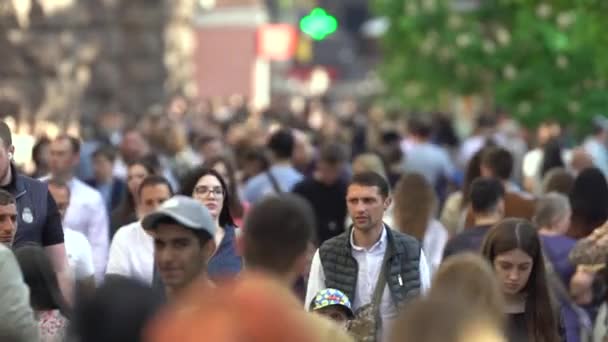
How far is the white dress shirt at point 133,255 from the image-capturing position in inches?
459

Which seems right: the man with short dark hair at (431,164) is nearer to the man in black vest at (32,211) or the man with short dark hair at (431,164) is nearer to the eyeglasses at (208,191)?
the eyeglasses at (208,191)

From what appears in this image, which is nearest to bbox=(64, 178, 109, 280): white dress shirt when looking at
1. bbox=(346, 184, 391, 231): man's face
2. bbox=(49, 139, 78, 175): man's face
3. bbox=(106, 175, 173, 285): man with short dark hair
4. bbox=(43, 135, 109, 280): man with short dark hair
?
bbox=(43, 135, 109, 280): man with short dark hair

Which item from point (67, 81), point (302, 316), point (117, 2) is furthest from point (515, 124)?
point (302, 316)

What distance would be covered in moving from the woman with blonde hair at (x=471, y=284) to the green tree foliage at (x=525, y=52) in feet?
65.9

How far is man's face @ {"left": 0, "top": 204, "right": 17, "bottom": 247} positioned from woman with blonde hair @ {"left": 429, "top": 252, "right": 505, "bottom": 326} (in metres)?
3.04

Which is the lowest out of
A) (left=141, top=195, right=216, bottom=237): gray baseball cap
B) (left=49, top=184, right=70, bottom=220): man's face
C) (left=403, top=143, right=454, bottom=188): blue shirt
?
(left=141, top=195, right=216, bottom=237): gray baseball cap

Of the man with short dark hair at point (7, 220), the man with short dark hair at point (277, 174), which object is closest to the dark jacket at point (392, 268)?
the man with short dark hair at point (7, 220)

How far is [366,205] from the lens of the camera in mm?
11711

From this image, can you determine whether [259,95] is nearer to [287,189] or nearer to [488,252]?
[287,189]

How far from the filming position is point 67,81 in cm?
3334

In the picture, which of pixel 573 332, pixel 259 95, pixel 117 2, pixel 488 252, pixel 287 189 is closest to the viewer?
pixel 488 252

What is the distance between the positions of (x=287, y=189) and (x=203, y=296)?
11359 mm

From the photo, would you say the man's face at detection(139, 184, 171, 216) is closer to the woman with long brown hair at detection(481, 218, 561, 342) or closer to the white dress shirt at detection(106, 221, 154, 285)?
the white dress shirt at detection(106, 221, 154, 285)

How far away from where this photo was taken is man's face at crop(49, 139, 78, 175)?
55.3 feet
